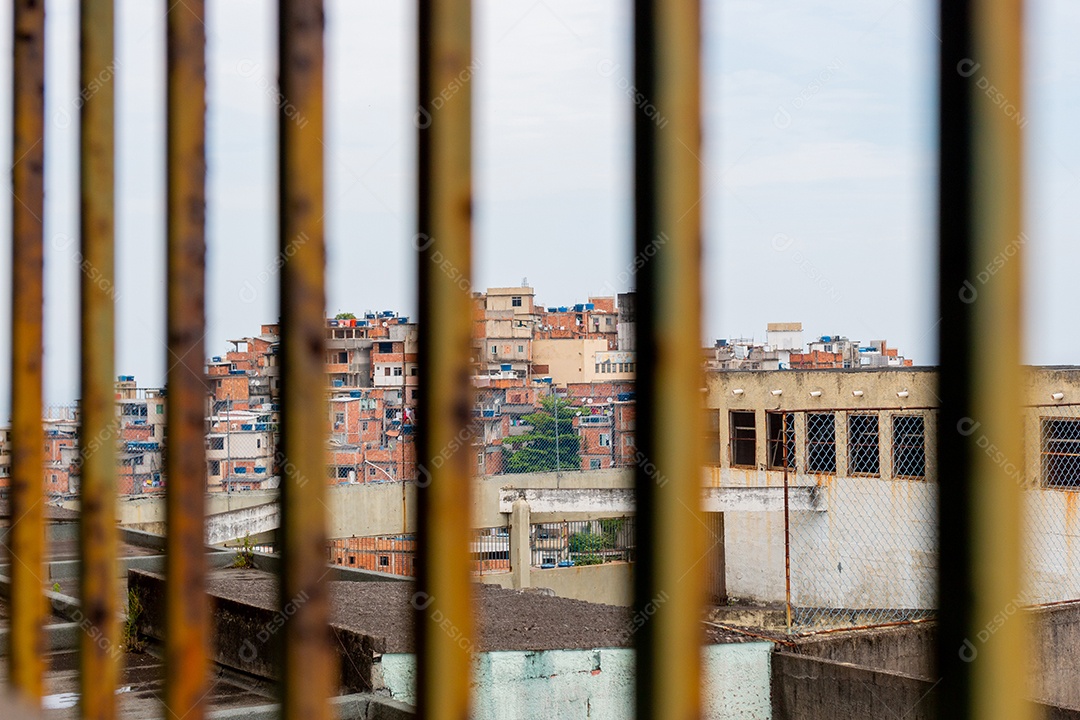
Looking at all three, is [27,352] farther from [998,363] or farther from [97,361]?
[998,363]

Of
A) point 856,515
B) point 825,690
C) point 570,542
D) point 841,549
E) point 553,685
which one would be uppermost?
point 553,685

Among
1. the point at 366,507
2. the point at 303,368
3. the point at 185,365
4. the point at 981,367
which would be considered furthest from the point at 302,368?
the point at 366,507

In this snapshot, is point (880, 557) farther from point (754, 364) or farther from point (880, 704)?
Result: point (880, 704)

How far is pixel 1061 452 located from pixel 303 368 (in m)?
17.9

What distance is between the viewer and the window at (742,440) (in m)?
22.9

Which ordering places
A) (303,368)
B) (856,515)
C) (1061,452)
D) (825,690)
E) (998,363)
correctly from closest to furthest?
1. (998,363)
2. (303,368)
3. (825,690)
4. (1061,452)
5. (856,515)

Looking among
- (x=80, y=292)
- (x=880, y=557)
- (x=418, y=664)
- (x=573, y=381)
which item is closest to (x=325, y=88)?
(x=418, y=664)

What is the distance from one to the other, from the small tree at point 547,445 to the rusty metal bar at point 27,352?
18180 millimetres

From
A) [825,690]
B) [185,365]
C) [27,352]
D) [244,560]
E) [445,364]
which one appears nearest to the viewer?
[445,364]

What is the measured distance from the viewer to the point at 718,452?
23.2 metres

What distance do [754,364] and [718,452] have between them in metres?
7.77

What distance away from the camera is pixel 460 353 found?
109 cm

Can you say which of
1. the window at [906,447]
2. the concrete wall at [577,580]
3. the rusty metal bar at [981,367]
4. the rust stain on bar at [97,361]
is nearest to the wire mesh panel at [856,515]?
the window at [906,447]

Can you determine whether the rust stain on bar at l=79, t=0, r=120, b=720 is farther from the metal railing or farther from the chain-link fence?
the chain-link fence
